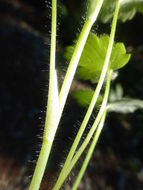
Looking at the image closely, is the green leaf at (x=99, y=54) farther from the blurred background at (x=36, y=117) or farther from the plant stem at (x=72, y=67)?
the blurred background at (x=36, y=117)

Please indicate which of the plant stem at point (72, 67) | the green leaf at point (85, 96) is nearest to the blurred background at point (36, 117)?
the green leaf at point (85, 96)

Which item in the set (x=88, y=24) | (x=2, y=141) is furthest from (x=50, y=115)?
(x=2, y=141)

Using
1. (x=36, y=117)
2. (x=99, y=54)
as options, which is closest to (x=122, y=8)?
(x=99, y=54)

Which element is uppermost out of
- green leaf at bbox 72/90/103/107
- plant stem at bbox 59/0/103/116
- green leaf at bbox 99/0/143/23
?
green leaf at bbox 99/0/143/23

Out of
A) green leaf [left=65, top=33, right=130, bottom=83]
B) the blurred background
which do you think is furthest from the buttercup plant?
the blurred background

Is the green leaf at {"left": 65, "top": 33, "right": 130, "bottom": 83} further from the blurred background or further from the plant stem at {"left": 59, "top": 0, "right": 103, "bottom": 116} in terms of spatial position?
the blurred background

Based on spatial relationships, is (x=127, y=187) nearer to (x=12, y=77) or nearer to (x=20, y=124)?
(x=20, y=124)

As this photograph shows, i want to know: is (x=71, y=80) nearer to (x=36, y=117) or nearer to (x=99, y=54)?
(x=99, y=54)

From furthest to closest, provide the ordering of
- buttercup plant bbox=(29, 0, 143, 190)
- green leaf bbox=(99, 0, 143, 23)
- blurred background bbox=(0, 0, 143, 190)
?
blurred background bbox=(0, 0, 143, 190)
green leaf bbox=(99, 0, 143, 23)
buttercup plant bbox=(29, 0, 143, 190)
